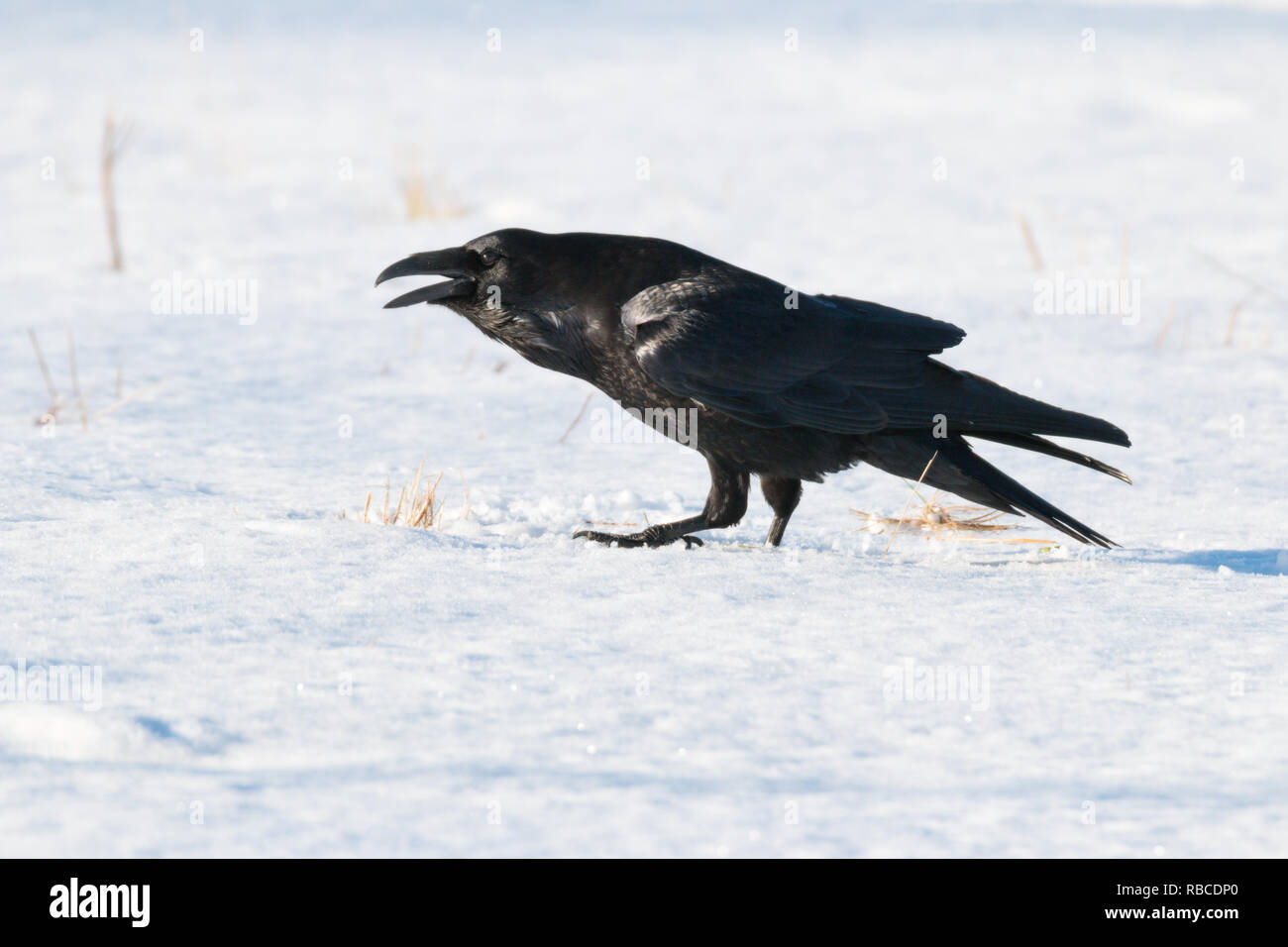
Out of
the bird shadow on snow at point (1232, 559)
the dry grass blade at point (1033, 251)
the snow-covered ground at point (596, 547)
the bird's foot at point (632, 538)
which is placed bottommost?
the bird's foot at point (632, 538)

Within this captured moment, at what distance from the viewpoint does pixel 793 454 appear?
414 centimetres

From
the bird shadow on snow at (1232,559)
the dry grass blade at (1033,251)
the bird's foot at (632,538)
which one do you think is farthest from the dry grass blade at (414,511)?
the dry grass blade at (1033,251)

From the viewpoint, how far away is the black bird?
4.05 meters

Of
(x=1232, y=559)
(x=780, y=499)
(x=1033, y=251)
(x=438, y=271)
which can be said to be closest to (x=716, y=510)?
(x=780, y=499)

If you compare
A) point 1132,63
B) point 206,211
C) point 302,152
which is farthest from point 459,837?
point 1132,63

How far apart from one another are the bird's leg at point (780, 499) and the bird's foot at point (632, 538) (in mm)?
259

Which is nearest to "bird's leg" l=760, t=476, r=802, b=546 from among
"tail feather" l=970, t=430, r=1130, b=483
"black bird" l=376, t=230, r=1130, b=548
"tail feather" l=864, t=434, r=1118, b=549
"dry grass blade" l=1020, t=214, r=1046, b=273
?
"black bird" l=376, t=230, r=1130, b=548

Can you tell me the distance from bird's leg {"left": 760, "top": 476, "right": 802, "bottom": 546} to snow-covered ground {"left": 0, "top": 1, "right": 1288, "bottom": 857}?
71 millimetres

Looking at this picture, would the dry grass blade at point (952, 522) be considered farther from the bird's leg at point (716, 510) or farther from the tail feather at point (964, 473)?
Result: the bird's leg at point (716, 510)

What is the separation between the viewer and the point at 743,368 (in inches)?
159

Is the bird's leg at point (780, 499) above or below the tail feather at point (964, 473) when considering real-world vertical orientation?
below

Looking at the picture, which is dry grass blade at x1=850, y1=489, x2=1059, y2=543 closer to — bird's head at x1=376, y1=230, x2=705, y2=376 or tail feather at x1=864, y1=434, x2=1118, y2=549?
tail feather at x1=864, y1=434, x2=1118, y2=549

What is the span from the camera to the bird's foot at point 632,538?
4098 millimetres

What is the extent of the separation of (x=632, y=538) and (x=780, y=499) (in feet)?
1.54
